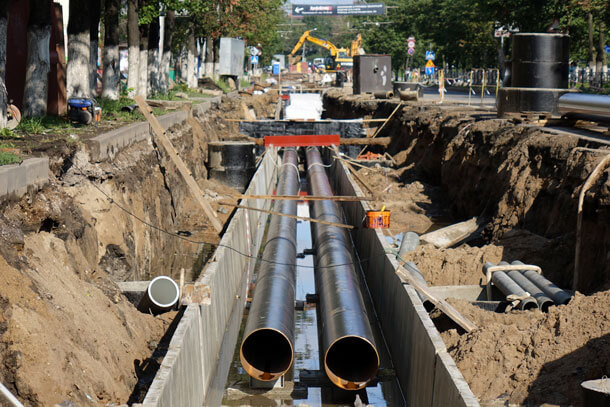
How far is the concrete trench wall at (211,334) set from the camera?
7.47 m

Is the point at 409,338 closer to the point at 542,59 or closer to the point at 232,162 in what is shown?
the point at 542,59

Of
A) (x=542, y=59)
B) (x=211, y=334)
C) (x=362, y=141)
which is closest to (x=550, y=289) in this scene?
(x=211, y=334)

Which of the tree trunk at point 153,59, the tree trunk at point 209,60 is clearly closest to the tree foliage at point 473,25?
the tree trunk at point 153,59

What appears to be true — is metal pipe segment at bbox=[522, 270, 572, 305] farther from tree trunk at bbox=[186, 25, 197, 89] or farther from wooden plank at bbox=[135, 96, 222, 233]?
tree trunk at bbox=[186, 25, 197, 89]

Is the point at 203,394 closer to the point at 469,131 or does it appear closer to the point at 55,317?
the point at 55,317

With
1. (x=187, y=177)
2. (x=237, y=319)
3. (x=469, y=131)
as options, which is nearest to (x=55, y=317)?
(x=237, y=319)

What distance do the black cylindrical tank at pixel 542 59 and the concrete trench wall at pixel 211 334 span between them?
768cm

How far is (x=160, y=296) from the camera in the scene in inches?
430

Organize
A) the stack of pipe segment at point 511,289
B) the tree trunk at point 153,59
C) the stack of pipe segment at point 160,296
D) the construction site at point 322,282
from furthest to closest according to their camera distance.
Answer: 1. the tree trunk at point 153,59
2. the stack of pipe segment at point 160,296
3. the stack of pipe segment at point 511,289
4. the construction site at point 322,282

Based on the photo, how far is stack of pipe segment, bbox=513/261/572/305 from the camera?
9.54 metres

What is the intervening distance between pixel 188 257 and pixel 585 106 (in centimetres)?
859

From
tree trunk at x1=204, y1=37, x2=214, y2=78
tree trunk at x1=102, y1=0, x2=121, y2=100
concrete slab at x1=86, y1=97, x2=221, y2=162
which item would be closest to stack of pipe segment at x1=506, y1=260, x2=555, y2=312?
concrete slab at x1=86, y1=97, x2=221, y2=162

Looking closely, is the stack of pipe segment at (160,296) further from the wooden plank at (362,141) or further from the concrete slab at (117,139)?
the wooden plank at (362,141)

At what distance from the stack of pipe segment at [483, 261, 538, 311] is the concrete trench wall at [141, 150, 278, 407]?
3.79 metres
